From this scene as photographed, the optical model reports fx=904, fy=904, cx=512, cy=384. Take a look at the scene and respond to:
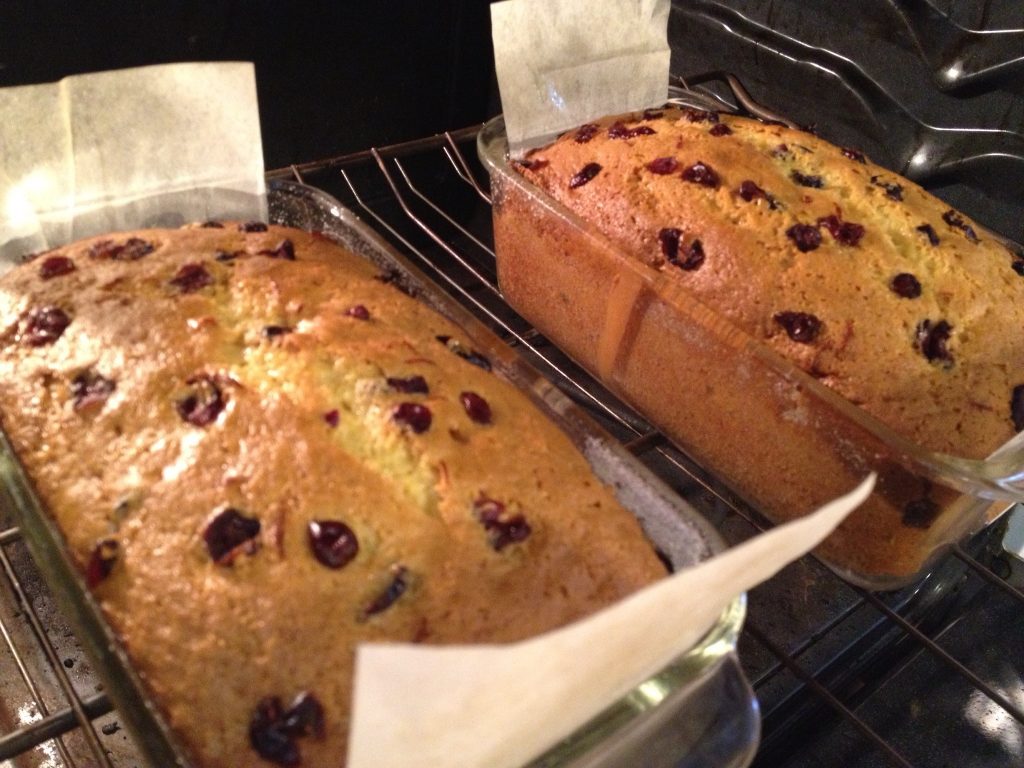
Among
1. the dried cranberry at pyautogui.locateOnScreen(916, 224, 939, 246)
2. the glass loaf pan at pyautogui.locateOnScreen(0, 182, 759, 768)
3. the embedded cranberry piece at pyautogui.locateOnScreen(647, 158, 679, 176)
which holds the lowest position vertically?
the glass loaf pan at pyautogui.locateOnScreen(0, 182, 759, 768)


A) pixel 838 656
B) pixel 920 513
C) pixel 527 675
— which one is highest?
pixel 527 675

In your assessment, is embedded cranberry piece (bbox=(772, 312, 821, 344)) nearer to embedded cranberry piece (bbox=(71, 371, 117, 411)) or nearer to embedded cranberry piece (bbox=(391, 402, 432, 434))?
embedded cranberry piece (bbox=(391, 402, 432, 434))

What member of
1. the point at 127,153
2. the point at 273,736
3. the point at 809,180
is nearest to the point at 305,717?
the point at 273,736

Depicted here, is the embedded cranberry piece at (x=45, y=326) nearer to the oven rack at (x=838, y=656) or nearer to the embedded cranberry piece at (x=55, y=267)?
the embedded cranberry piece at (x=55, y=267)

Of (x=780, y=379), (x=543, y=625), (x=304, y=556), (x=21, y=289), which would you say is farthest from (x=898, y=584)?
(x=21, y=289)

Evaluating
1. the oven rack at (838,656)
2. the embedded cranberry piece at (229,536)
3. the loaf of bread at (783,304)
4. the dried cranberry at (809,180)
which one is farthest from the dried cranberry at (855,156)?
the embedded cranberry piece at (229,536)

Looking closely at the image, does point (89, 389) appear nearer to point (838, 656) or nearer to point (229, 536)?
point (229, 536)

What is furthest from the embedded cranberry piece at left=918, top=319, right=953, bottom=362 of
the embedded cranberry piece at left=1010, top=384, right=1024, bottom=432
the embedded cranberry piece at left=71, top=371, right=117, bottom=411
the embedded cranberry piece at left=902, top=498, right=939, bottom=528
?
the embedded cranberry piece at left=71, top=371, right=117, bottom=411

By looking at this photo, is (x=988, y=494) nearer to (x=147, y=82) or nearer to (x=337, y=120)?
(x=147, y=82)
